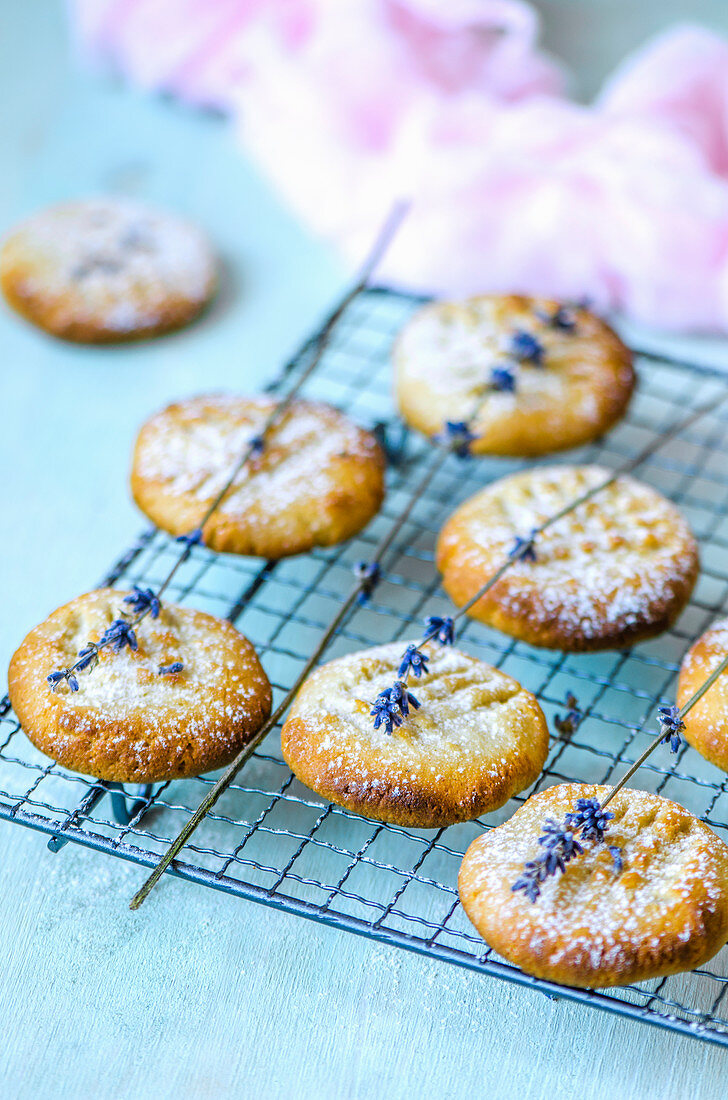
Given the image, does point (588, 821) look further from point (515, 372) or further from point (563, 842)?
point (515, 372)

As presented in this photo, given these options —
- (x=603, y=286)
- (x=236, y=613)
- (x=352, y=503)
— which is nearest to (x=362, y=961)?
(x=236, y=613)

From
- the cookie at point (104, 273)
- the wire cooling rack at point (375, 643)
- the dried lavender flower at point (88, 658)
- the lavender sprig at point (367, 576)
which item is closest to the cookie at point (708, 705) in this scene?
the wire cooling rack at point (375, 643)

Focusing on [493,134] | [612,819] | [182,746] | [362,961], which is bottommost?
[362,961]

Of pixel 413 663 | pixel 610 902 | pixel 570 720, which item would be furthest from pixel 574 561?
pixel 610 902

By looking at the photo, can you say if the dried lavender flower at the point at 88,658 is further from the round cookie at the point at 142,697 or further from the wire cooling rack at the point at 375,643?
the wire cooling rack at the point at 375,643

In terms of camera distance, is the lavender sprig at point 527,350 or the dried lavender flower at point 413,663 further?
the lavender sprig at point 527,350

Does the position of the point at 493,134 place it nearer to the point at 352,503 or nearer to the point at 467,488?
the point at 467,488

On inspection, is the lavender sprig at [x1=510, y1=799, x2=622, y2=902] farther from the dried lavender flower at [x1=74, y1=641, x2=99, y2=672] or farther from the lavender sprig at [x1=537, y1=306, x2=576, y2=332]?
the lavender sprig at [x1=537, y1=306, x2=576, y2=332]

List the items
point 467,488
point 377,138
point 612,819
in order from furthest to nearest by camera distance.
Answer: point 377,138
point 467,488
point 612,819
